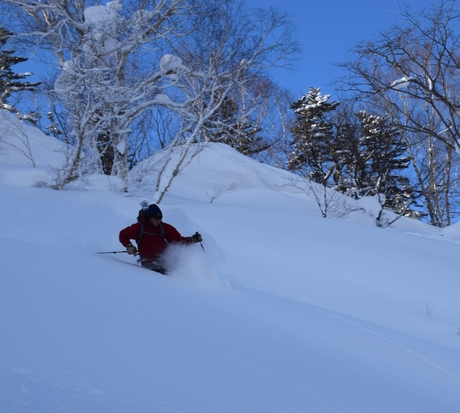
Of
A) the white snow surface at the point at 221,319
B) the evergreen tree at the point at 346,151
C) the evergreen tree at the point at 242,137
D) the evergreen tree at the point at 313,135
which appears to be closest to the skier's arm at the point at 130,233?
the white snow surface at the point at 221,319

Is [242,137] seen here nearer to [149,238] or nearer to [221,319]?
[149,238]

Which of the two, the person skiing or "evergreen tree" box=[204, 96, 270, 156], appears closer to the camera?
the person skiing

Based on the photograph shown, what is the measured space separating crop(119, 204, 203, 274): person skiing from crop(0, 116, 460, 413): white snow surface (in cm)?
24

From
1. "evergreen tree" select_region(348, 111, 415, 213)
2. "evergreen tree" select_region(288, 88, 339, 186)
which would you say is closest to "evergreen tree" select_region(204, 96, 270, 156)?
"evergreen tree" select_region(288, 88, 339, 186)

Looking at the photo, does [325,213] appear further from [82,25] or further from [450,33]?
[82,25]

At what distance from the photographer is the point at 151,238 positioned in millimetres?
5547

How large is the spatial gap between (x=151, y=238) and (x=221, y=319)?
264 centimetres

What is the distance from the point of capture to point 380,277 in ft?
21.7

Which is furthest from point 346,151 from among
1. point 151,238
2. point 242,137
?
point 151,238

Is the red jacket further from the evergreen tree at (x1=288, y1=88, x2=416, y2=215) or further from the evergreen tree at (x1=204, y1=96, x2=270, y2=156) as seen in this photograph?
the evergreen tree at (x1=204, y1=96, x2=270, y2=156)

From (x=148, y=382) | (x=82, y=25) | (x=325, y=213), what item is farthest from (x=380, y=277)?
(x=82, y=25)

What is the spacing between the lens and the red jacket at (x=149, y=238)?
5.47 meters

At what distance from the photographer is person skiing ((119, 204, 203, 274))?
5.41 m

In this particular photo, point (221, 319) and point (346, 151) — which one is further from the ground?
point (346, 151)
